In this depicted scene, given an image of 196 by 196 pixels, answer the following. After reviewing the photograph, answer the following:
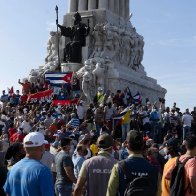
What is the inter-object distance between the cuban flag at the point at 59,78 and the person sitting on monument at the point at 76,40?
123 inches

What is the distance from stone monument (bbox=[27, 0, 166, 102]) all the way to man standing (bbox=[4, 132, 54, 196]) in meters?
25.8

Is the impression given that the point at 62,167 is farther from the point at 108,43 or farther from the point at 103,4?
the point at 103,4

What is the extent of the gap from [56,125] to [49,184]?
1594 centimetres

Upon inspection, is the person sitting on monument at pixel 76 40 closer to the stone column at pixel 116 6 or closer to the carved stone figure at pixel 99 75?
the carved stone figure at pixel 99 75

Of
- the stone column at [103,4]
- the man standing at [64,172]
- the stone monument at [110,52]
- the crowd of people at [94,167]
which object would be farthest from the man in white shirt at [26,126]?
the stone column at [103,4]

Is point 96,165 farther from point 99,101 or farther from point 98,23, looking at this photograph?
point 98,23

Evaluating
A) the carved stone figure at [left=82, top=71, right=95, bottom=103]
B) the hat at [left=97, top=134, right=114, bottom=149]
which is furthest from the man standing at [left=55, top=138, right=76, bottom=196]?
the carved stone figure at [left=82, top=71, right=95, bottom=103]

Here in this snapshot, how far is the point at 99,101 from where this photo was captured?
27109 mm

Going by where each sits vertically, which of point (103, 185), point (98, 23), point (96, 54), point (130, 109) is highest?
point (98, 23)

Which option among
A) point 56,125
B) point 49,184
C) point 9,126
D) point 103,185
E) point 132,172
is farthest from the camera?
point 9,126

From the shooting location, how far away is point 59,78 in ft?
107

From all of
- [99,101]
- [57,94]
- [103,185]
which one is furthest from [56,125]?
[103,185]

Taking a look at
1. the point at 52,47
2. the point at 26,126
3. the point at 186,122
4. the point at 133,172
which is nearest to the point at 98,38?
the point at 52,47

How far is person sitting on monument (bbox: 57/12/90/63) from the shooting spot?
117ft
